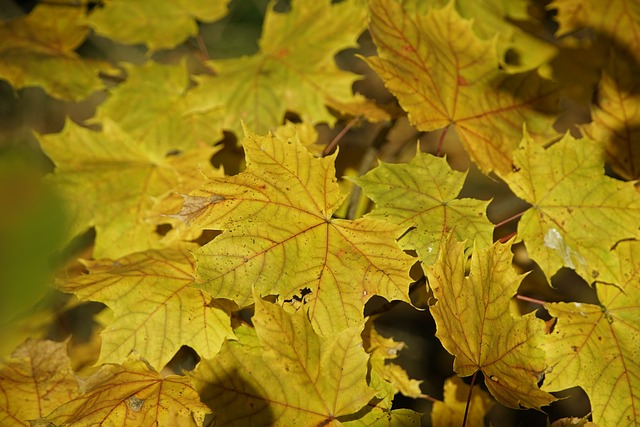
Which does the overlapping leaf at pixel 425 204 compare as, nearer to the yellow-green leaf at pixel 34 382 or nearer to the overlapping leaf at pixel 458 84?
the overlapping leaf at pixel 458 84

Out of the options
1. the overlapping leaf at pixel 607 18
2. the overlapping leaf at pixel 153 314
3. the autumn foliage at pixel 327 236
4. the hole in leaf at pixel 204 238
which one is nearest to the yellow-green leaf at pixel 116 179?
the autumn foliage at pixel 327 236

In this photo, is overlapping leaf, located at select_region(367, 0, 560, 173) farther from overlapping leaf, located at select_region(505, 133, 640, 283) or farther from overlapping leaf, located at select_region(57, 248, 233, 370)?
overlapping leaf, located at select_region(57, 248, 233, 370)

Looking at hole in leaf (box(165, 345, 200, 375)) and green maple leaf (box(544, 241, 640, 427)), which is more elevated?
green maple leaf (box(544, 241, 640, 427))

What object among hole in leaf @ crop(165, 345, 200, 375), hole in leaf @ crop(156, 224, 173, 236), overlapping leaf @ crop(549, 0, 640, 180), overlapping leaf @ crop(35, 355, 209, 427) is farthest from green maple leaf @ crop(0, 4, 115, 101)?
overlapping leaf @ crop(549, 0, 640, 180)

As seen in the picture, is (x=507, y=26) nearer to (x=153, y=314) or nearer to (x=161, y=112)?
(x=161, y=112)

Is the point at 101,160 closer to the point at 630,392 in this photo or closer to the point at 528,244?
the point at 528,244

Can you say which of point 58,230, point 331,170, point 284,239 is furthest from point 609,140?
point 58,230
